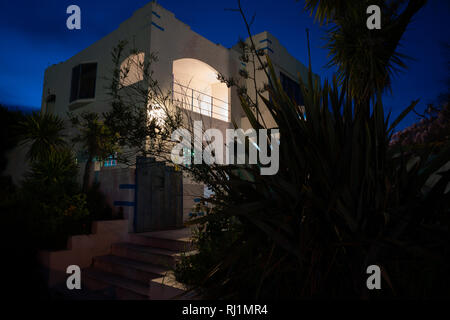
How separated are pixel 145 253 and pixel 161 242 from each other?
35 cm

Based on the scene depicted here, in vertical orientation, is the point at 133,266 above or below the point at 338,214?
below

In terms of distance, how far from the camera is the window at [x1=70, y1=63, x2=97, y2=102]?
9289 millimetres

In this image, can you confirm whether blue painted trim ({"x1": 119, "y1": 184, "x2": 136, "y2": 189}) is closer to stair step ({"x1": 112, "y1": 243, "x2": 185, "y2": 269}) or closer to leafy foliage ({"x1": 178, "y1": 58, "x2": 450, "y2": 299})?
stair step ({"x1": 112, "y1": 243, "x2": 185, "y2": 269})

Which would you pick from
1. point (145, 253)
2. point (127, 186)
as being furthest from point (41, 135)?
point (145, 253)

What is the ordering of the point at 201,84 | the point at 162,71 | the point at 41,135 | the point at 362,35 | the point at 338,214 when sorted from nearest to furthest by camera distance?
the point at 338,214
the point at 362,35
the point at 41,135
the point at 162,71
the point at 201,84

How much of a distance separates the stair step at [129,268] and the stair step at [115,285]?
0.08 metres

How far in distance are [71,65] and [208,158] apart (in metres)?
11.4

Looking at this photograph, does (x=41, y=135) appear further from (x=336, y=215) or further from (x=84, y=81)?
(x=336, y=215)

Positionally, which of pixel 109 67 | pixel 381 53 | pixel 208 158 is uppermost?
pixel 109 67

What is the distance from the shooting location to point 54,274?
14.1 ft

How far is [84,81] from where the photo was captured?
9.47 m

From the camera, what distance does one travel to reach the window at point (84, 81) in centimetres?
929
